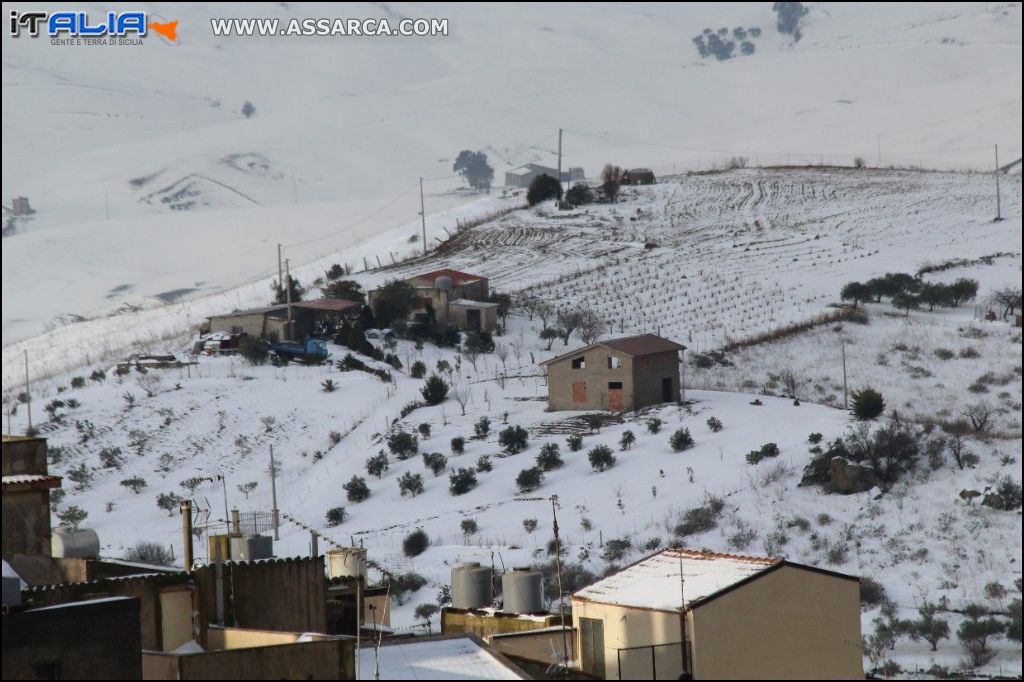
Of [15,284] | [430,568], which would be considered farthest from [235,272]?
[430,568]

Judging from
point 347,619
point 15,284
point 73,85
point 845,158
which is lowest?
point 347,619

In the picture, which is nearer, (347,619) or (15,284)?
(347,619)

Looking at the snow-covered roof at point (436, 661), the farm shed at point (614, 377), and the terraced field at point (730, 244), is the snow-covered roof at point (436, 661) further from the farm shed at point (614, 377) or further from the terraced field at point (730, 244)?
the terraced field at point (730, 244)

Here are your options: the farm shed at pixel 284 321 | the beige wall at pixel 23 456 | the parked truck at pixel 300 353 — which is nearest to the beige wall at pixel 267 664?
the beige wall at pixel 23 456

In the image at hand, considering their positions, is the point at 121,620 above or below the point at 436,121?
below

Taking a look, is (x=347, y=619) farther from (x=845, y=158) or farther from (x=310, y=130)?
(x=310, y=130)

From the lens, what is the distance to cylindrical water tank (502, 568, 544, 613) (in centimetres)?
1800

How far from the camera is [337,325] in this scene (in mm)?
60000

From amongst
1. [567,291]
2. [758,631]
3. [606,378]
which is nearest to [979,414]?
[606,378]

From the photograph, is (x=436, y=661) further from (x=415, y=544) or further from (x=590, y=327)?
(x=590, y=327)

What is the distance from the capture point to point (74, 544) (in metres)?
15.5

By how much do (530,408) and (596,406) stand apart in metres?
2.04

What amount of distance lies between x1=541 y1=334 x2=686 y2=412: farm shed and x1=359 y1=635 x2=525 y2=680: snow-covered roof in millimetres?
35203

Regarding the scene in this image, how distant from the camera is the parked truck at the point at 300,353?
5625 centimetres
